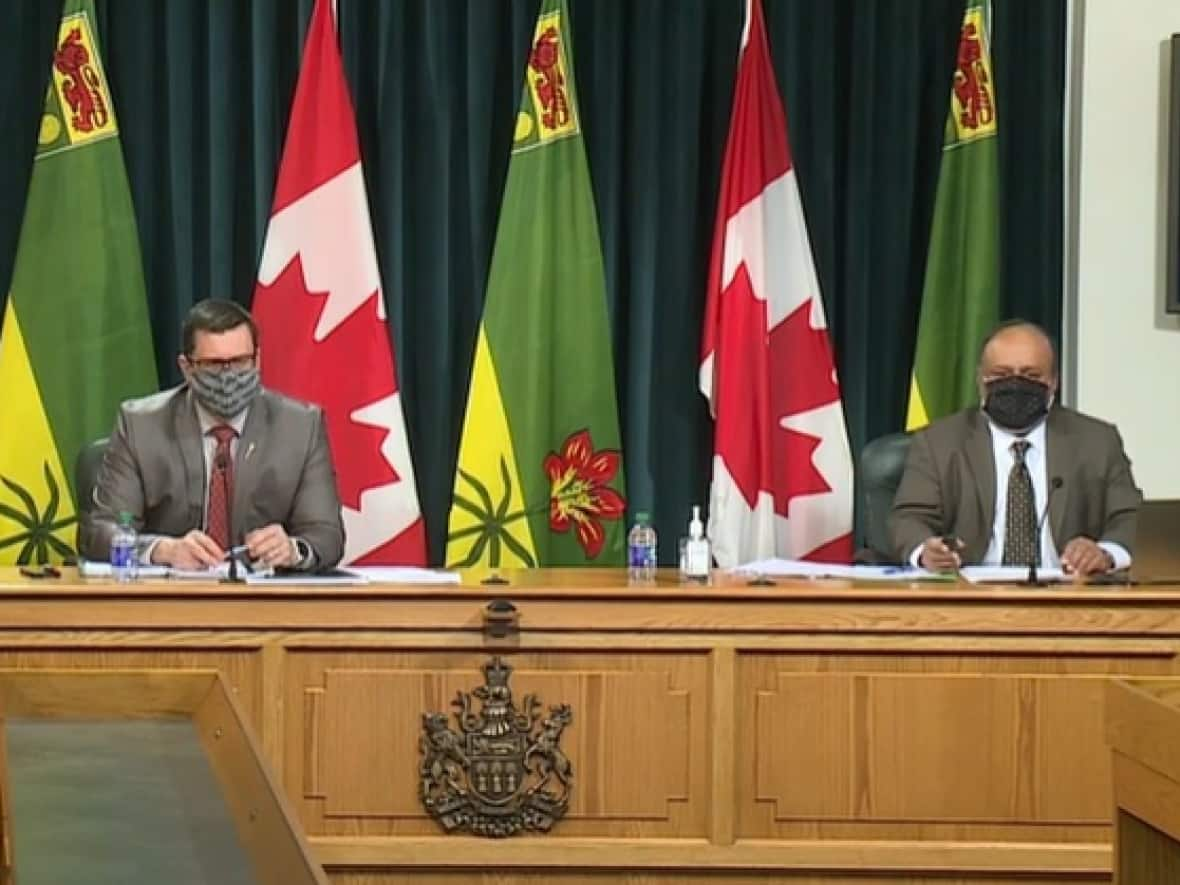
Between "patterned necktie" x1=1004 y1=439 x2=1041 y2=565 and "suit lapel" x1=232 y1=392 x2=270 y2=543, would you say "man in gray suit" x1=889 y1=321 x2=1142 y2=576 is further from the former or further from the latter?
"suit lapel" x1=232 y1=392 x2=270 y2=543

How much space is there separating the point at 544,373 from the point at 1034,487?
1.65 meters

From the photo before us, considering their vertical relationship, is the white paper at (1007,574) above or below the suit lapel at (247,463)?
below

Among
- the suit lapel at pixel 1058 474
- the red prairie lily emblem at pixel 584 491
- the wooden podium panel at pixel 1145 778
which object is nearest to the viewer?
the wooden podium panel at pixel 1145 778

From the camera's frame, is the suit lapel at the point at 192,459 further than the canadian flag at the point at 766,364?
No

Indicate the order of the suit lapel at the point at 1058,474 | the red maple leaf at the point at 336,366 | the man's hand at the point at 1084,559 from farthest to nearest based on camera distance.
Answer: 1. the red maple leaf at the point at 336,366
2. the suit lapel at the point at 1058,474
3. the man's hand at the point at 1084,559

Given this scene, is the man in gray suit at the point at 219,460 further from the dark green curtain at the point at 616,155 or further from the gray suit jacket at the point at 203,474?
the dark green curtain at the point at 616,155

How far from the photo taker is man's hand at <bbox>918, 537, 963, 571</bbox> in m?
4.41

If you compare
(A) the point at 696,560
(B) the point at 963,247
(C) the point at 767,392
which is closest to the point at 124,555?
(A) the point at 696,560

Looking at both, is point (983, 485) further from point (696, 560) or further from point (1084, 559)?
point (696, 560)

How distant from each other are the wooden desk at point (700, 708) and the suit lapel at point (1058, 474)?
856 mm

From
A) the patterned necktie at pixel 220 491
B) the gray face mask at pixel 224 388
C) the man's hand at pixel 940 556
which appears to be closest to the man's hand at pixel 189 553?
the patterned necktie at pixel 220 491

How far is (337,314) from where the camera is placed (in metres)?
5.62

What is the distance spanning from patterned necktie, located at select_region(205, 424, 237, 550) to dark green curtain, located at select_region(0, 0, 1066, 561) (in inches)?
48.7

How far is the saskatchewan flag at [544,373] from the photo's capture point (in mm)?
5777
